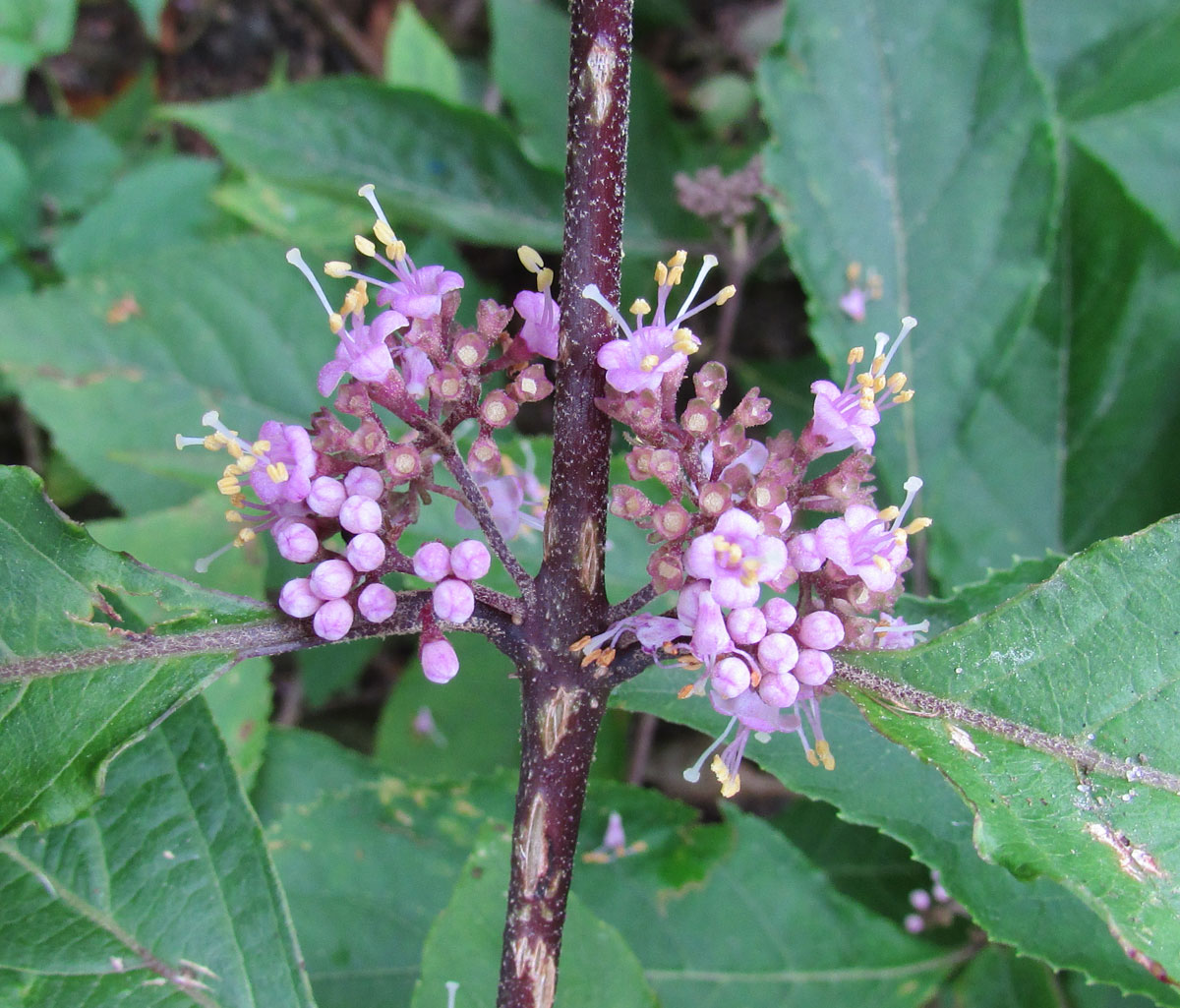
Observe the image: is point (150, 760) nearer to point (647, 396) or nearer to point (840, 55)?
point (647, 396)

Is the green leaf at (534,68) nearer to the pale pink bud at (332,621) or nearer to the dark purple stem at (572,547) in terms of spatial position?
the dark purple stem at (572,547)

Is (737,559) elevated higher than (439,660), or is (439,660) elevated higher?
(737,559)

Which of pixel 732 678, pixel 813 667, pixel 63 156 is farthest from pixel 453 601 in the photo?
pixel 63 156

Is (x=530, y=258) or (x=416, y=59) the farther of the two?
(x=416, y=59)

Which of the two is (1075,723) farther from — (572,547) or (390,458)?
(390,458)

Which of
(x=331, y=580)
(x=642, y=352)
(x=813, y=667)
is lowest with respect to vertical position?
(x=331, y=580)
